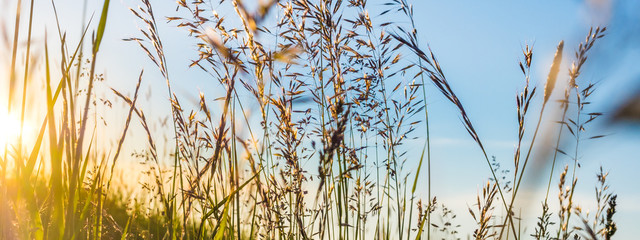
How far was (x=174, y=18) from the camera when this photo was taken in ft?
8.20

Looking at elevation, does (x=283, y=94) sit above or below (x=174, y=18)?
below

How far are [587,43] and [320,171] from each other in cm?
114

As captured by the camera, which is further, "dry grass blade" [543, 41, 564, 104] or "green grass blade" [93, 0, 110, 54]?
"dry grass blade" [543, 41, 564, 104]

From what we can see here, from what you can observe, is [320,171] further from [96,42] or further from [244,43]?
[244,43]

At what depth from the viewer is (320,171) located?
1.44m

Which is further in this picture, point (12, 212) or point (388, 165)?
point (388, 165)

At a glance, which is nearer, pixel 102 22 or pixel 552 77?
pixel 102 22

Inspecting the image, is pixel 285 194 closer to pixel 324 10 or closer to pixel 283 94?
pixel 283 94

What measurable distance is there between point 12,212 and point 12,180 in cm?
14

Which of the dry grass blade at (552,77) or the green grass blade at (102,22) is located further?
the dry grass blade at (552,77)

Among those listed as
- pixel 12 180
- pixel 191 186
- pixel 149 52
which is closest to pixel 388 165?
pixel 191 186

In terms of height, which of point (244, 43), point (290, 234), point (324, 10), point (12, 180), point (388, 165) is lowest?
point (290, 234)

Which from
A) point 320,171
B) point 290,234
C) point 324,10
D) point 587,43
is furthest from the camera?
point 324,10

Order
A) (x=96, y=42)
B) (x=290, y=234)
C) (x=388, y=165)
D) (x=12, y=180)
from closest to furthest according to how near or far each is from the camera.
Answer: (x=96, y=42), (x=12, y=180), (x=290, y=234), (x=388, y=165)
